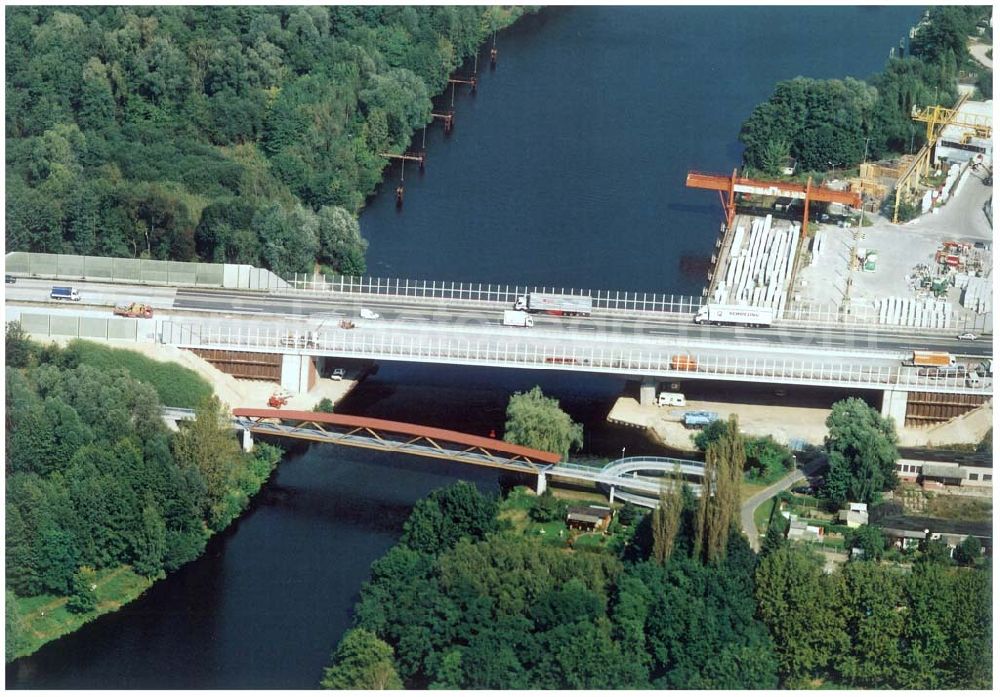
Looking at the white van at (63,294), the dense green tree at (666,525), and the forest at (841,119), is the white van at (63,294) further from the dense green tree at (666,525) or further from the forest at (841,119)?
the forest at (841,119)

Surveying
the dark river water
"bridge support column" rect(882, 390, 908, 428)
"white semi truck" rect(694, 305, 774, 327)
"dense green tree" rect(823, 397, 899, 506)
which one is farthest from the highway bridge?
"dense green tree" rect(823, 397, 899, 506)

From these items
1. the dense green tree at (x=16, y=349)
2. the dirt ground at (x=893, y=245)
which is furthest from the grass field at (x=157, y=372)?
the dirt ground at (x=893, y=245)

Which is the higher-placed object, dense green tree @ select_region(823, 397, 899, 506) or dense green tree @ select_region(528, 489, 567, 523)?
dense green tree @ select_region(823, 397, 899, 506)

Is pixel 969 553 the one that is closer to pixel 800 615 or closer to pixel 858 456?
pixel 858 456

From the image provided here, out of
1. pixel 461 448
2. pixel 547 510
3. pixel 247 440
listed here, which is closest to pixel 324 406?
pixel 247 440

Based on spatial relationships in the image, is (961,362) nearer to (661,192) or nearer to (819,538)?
(819,538)

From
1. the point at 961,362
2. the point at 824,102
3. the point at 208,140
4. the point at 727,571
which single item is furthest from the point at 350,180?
the point at 727,571

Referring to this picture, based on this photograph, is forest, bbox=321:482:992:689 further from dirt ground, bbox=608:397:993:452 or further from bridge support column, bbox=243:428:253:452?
dirt ground, bbox=608:397:993:452
